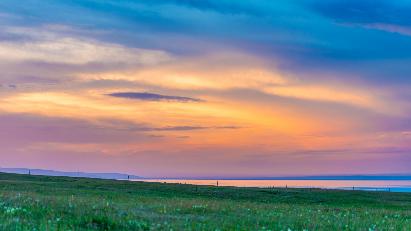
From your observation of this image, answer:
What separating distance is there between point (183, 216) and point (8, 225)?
30.2 ft

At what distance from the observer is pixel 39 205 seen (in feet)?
85.7

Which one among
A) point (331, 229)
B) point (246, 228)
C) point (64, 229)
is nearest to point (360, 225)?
point (331, 229)

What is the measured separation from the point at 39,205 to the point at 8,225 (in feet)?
26.5

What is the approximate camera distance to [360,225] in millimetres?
25094

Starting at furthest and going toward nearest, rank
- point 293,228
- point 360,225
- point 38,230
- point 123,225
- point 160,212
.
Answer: point 160,212
point 360,225
point 293,228
point 123,225
point 38,230

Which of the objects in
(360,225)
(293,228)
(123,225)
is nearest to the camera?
(123,225)

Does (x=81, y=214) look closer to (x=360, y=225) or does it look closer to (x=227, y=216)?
(x=227, y=216)

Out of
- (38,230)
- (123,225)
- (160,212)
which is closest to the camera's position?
(38,230)

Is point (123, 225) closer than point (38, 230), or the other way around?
point (38, 230)

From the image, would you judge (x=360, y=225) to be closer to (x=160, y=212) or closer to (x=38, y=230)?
(x=160, y=212)

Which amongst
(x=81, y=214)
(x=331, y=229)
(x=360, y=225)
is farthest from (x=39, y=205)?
(x=360, y=225)

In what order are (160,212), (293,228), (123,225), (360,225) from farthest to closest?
1. (160,212)
2. (360,225)
3. (293,228)
4. (123,225)

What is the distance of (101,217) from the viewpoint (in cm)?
2131

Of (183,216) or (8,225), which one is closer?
(8,225)
